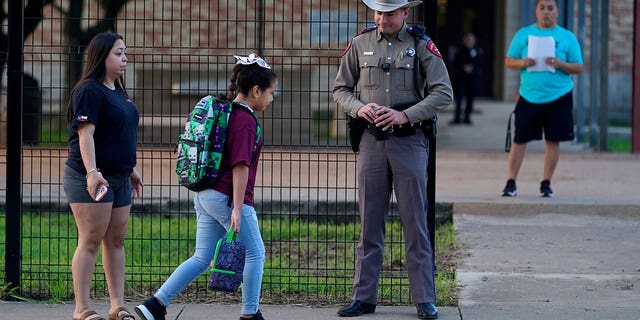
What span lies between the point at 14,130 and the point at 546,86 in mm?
5196

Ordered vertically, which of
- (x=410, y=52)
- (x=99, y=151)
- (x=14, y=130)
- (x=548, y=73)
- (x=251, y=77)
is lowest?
(x=99, y=151)

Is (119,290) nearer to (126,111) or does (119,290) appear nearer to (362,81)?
(126,111)

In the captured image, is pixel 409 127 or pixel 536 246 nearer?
pixel 409 127

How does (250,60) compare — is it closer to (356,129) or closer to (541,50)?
(356,129)

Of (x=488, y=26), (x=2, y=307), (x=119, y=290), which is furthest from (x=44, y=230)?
(x=488, y=26)

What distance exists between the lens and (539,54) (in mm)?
10359

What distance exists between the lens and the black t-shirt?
19.4 ft

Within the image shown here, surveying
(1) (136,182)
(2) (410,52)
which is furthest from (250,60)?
(1) (136,182)

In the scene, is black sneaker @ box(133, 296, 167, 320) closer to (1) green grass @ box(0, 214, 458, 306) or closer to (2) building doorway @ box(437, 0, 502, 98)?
(1) green grass @ box(0, 214, 458, 306)

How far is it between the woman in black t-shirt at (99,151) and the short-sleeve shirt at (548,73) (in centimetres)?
511

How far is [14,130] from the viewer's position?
271 inches

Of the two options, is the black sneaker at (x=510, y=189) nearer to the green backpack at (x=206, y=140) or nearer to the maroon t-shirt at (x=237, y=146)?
the maroon t-shirt at (x=237, y=146)

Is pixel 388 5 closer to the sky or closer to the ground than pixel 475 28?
closer to the ground

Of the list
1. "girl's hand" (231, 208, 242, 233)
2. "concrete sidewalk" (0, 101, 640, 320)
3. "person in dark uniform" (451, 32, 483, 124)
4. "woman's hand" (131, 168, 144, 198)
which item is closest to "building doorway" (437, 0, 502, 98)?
"person in dark uniform" (451, 32, 483, 124)
